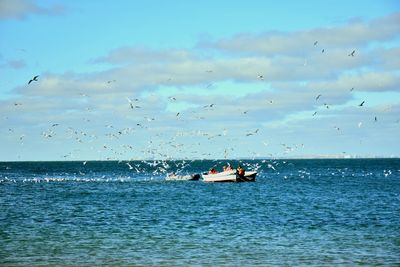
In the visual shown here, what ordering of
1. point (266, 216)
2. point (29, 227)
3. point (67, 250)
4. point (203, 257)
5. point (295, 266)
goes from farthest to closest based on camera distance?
point (266, 216) → point (29, 227) → point (67, 250) → point (203, 257) → point (295, 266)

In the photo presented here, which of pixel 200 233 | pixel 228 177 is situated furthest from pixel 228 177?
pixel 200 233

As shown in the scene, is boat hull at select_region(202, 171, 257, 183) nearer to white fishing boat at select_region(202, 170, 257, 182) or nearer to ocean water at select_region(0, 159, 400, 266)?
white fishing boat at select_region(202, 170, 257, 182)

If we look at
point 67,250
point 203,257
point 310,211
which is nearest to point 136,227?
point 67,250

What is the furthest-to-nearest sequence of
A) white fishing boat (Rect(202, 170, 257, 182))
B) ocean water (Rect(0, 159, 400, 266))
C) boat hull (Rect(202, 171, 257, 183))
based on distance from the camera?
boat hull (Rect(202, 171, 257, 183)), white fishing boat (Rect(202, 170, 257, 182)), ocean water (Rect(0, 159, 400, 266))

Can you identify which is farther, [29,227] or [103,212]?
[103,212]

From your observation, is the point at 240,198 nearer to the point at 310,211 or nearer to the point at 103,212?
the point at 310,211

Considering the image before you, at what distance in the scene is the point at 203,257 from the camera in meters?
26.0

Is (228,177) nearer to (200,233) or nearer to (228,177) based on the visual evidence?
(228,177)

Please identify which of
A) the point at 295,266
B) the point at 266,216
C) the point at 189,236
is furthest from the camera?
the point at 266,216

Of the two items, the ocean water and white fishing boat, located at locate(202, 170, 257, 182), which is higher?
white fishing boat, located at locate(202, 170, 257, 182)

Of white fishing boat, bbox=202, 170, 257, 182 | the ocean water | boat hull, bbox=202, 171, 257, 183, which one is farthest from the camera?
boat hull, bbox=202, 171, 257, 183

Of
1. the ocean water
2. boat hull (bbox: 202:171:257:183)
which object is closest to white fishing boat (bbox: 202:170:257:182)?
boat hull (bbox: 202:171:257:183)

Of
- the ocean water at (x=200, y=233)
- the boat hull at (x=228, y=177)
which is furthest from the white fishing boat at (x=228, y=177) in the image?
the ocean water at (x=200, y=233)

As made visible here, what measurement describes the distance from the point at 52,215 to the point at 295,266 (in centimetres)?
2536
